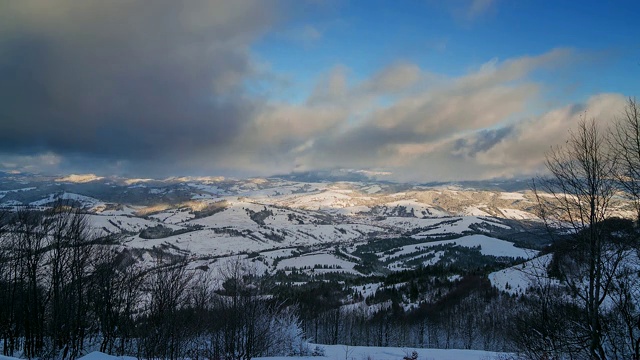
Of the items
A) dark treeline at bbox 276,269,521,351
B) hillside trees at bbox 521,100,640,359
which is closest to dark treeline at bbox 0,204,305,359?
hillside trees at bbox 521,100,640,359

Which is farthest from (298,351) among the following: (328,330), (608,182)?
(328,330)

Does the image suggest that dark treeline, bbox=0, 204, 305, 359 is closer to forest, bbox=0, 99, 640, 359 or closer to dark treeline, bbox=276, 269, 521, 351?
forest, bbox=0, 99, 640, 359

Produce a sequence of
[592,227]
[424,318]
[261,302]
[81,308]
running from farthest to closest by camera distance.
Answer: [424,318], [261,302], [81,308], [592,227]

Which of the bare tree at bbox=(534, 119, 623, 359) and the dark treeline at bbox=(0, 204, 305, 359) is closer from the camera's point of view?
the bare tree at bbox=(534, 119, 623, 359)

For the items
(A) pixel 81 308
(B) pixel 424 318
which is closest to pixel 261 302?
(A) pixel 81 308

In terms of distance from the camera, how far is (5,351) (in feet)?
72.8

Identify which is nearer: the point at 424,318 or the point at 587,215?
the point at 587,215

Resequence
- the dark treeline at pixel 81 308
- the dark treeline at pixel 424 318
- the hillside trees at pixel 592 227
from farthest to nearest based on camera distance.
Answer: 1. the dark treeline at pixel 424 318
2. the dark treeline at pixel 81 308
3. the hillside trees at pixel 592 227

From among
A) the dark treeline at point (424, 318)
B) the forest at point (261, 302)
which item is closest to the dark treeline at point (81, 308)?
the forest at point (261, 302)

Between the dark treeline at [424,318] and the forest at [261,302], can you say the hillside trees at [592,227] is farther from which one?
the dark treeline at [424,318]

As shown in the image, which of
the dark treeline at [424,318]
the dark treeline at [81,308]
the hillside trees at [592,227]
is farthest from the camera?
the dark treeline at [424,318]

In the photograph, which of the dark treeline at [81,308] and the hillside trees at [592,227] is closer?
the hillside trees at [592,227]

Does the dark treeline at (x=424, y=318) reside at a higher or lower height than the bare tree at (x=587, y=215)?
lower

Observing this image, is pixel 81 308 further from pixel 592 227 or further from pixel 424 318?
pixel 424 318
